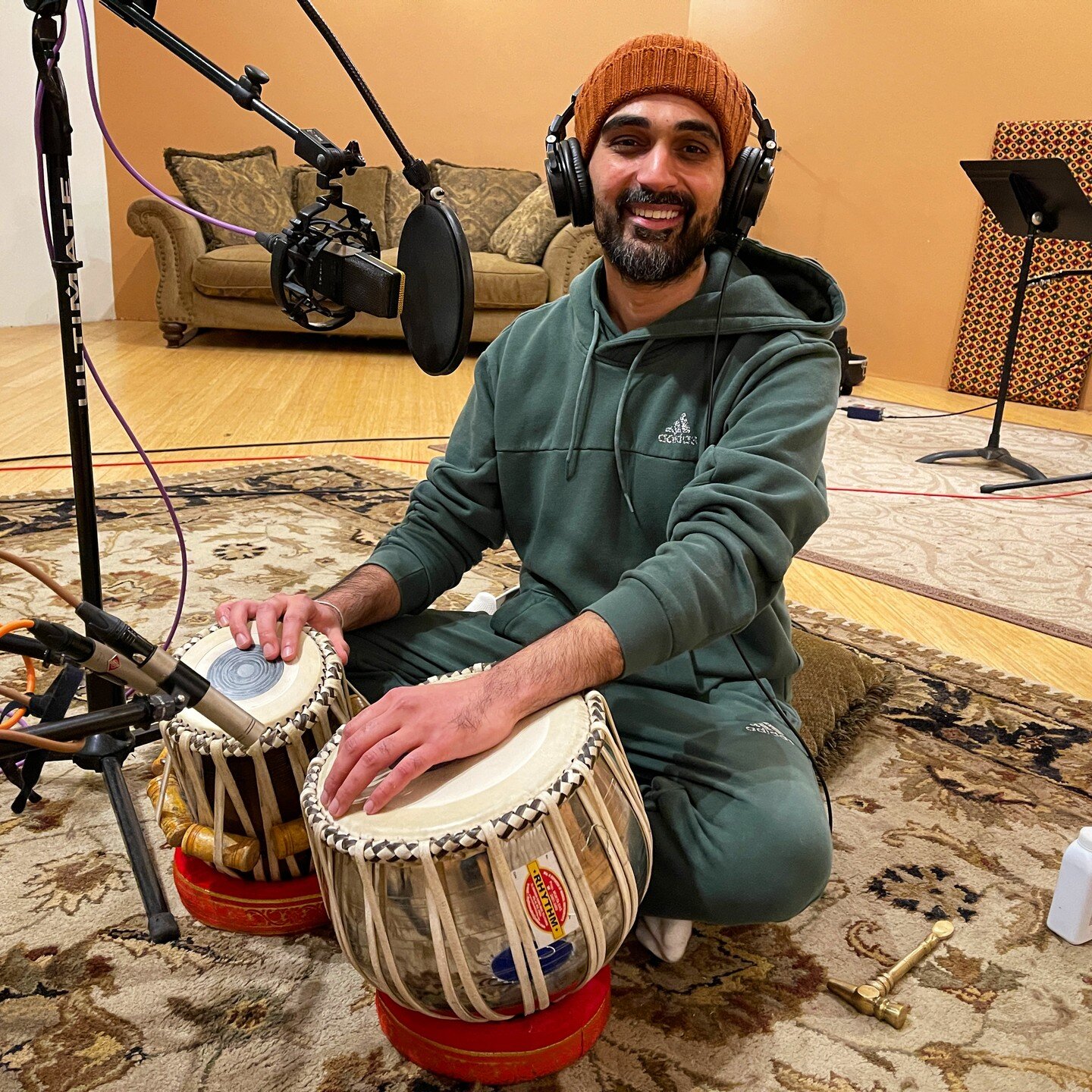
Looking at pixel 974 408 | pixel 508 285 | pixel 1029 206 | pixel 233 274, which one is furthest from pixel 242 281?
pixel 974 408

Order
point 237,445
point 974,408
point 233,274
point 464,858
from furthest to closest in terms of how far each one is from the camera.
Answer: point 233,274 → point 974,408 → point 237,445 → point 464,858

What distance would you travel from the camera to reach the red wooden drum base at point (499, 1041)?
1.09 meters

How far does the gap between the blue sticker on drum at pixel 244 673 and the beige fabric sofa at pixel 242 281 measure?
469 cm

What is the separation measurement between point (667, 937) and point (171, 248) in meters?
5.47

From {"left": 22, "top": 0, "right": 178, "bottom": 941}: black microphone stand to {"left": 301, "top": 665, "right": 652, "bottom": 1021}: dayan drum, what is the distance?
344mm

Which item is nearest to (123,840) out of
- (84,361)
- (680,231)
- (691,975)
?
(84,361)

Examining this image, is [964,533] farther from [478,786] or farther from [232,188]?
[232,188]

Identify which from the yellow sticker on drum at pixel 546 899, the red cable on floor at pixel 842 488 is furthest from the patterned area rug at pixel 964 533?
the yellow sticker on drum at pixel 546 899

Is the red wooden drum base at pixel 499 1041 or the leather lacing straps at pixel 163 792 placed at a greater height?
the leather lacing straps at pixel 163 792

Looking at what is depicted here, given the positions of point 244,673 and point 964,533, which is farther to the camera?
point 964,533

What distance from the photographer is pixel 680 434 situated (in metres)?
1.46

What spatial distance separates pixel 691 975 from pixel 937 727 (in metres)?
0.87

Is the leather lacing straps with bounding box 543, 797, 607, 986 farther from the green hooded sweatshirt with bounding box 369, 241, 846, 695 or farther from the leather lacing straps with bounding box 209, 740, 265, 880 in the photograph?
the leather lacing straps with bounding box 209, 740, 265, 880

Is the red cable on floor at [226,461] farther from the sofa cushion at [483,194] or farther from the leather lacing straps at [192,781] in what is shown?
the sofa cushion at [483,194]
